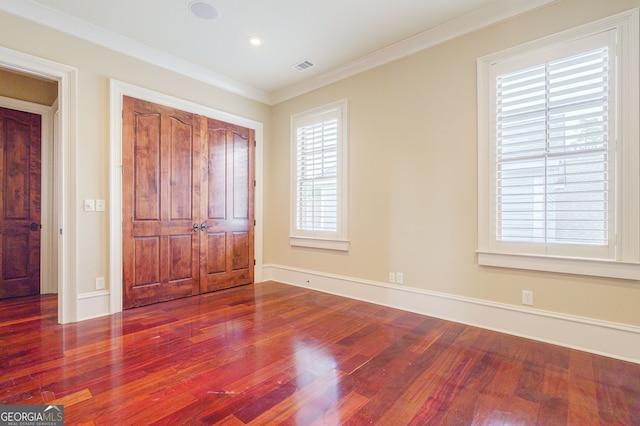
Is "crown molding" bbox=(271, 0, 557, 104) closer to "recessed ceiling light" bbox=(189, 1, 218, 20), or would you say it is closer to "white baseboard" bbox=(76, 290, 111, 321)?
"recessed ceiling light" bbox=(189, 1, 218, 20)

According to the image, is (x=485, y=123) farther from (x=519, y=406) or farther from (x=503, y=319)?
(x=519, y=406)

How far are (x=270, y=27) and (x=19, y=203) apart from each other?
3933 millimetres

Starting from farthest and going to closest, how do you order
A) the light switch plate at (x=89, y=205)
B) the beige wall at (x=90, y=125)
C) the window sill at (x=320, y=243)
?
the window sill at (x=320, y=243), the light switch plate at (x=89, y=205), the beige wall at (x=90, y=125)

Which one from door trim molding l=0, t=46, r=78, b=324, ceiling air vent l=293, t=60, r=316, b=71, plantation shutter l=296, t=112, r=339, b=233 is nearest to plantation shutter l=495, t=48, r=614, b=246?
plantation shutter l=296, t=112, r=339, b=233

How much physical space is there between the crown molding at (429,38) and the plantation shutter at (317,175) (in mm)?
520

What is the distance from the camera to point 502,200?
2.82 meters

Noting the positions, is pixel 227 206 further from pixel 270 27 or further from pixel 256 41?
pixel 270 27

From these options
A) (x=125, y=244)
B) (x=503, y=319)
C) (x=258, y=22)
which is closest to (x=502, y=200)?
(x=503, y=319)

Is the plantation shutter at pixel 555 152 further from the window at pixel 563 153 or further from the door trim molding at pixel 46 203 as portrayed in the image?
the door trim molding at pixel 46 203

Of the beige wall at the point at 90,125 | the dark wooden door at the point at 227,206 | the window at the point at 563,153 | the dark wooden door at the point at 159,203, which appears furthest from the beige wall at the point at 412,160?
the dark wooden door at the point at 227,206

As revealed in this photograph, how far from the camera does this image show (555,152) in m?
2.55

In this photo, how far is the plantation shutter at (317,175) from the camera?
4.17 m
